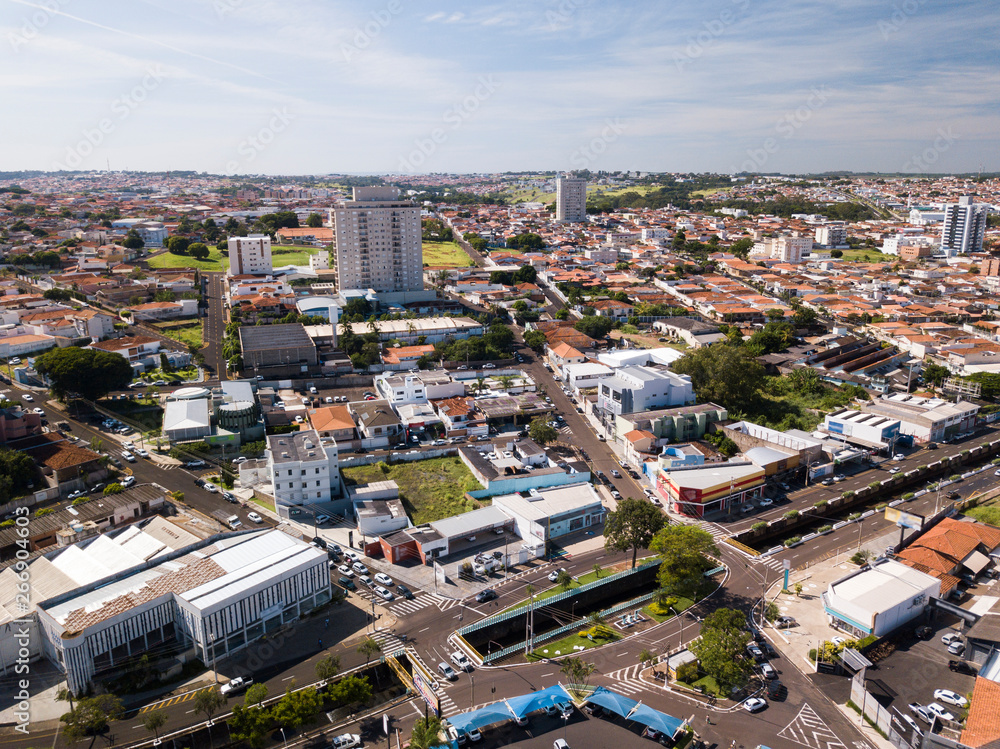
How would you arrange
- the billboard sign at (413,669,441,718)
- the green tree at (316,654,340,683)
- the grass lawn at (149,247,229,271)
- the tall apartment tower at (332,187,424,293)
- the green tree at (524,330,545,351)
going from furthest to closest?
the grass lawn at (149,247,229,271) < the tall apartment tower at (332,187,424,293) < the green tree at (524,330,545,351) < the green tree at (316,654,340,683) < the billboard sign at (413,669,441,718)

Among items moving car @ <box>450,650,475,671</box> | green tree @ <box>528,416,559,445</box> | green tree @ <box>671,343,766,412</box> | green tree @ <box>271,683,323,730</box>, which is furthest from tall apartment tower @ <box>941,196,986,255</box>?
green tree @ <box>271,683,323,730</box>

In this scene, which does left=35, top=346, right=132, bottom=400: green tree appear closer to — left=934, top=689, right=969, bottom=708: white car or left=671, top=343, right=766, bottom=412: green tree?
left=671, top=343, right=766, bottom=412: green tree

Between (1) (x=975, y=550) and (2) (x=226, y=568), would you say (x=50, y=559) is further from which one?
(1) (x=975, y=550)

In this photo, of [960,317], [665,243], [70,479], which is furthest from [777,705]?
[665,243]

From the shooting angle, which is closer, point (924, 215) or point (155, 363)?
point (155, 363)

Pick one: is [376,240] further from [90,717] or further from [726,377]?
[90,717]

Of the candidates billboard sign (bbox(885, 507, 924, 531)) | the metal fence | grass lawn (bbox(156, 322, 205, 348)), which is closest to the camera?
the metal fence

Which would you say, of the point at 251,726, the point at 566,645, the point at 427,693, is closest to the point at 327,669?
the point at 251,726

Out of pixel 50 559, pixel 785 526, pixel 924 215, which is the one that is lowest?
pixel 785 526
